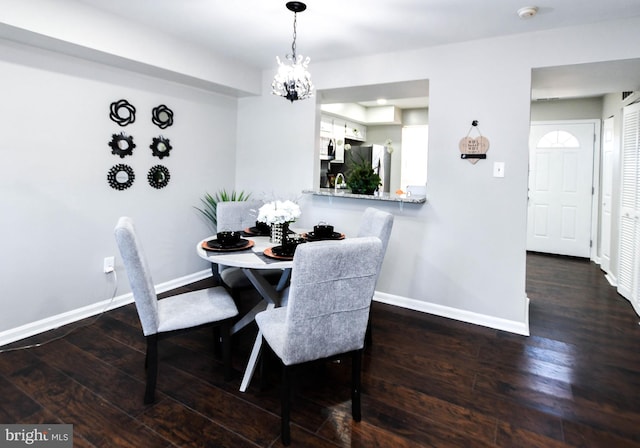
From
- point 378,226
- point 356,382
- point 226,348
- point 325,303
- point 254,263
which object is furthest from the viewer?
point 378,226

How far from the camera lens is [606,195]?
506 centimetres

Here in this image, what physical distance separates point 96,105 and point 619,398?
4.18 m

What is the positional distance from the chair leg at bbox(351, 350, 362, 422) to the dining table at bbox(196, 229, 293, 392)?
59 cm

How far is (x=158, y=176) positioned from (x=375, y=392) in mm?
2803

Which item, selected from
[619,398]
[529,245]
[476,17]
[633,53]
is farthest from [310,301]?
[529,245]

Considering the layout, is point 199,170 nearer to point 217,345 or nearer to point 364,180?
point 364,180

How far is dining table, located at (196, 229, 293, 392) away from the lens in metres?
2.12

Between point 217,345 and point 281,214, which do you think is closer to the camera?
point 281,214

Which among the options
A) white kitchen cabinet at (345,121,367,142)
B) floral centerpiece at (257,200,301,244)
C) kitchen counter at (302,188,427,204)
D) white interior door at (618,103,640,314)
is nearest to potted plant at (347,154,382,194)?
kitchen counter at (302,188,427,204)

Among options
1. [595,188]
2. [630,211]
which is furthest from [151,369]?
[595,188]

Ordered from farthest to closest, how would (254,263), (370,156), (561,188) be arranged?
→ (370,156), (561,188), (254,263)

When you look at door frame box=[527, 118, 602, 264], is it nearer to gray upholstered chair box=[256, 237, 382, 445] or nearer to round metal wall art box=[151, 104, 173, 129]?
gray upholstered chair box=[256, 237, 382, 445]

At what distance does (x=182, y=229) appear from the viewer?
3975 millimetres

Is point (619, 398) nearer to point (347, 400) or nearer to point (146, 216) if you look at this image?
point (347, 400)
